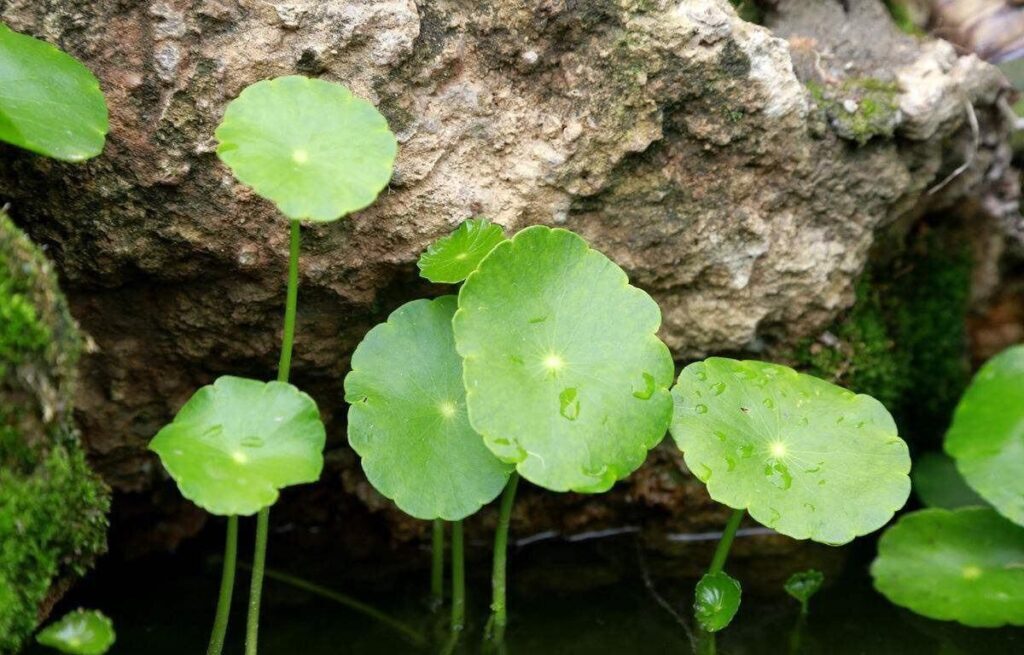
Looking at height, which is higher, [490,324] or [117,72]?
[117,72]

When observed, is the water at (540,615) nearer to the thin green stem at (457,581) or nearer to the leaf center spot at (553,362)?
the thin green stem at (457,581)

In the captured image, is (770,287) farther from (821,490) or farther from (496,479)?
(496,479)

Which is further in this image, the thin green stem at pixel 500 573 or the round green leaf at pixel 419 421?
the thin green stem at pixel 500 573

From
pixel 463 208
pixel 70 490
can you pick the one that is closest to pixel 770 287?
pixel 463 208

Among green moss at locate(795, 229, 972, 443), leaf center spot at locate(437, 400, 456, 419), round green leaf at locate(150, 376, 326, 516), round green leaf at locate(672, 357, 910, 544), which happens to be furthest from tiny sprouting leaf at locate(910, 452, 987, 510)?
round green leaf at locate(150, 376, 326, 516)

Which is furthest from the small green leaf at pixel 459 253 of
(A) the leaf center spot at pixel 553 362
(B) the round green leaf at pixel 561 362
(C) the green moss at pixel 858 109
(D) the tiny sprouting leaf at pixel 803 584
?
(D) the tiny sprouting leaf at pixel 803 584

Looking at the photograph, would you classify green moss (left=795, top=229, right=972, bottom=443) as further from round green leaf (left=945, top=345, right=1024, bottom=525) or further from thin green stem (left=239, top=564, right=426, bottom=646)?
thin green stem (left=239, top=564, right=426, bottom=646)
